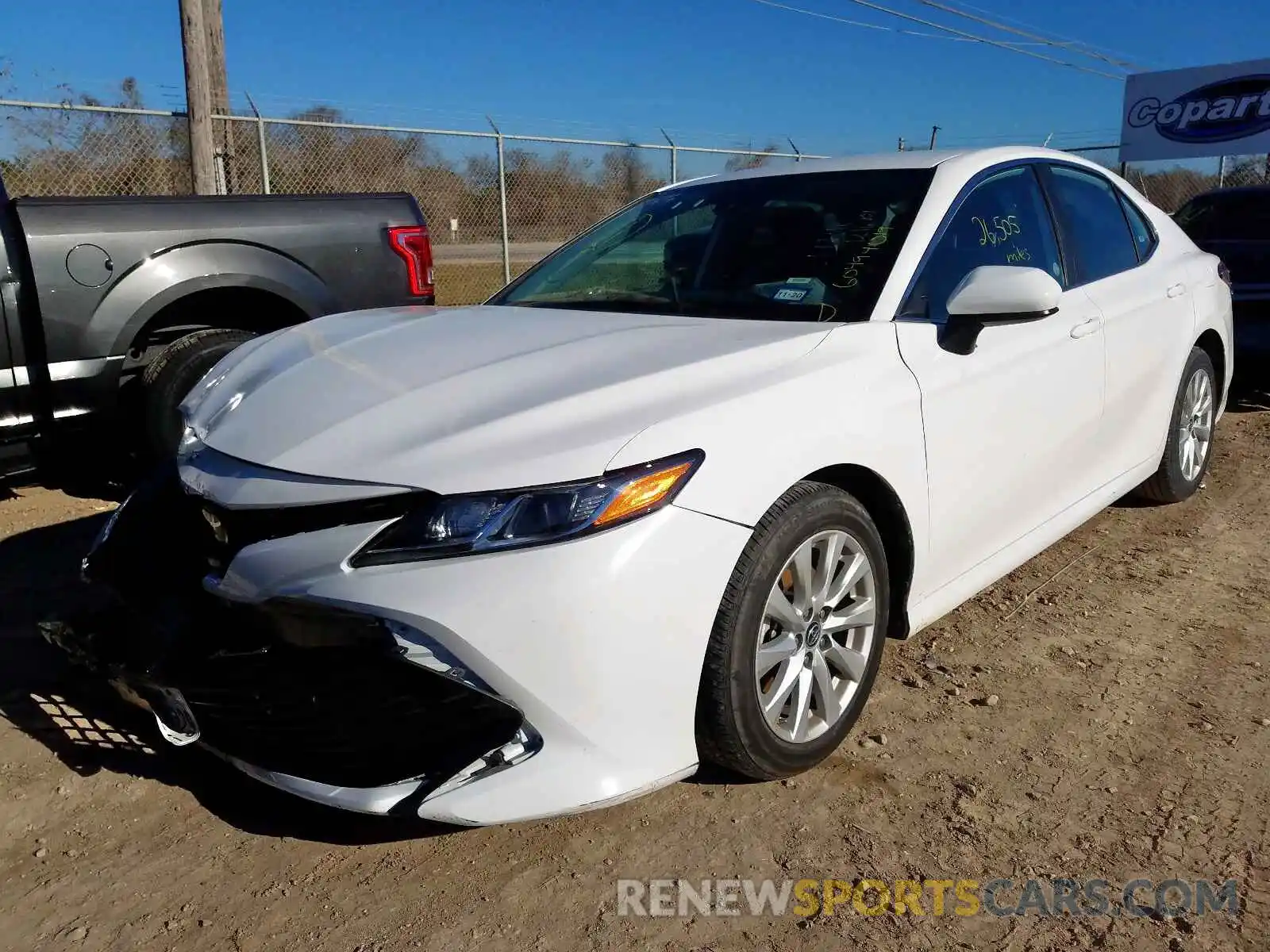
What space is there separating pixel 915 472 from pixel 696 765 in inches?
41.1

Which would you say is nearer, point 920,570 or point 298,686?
→ point 298,686

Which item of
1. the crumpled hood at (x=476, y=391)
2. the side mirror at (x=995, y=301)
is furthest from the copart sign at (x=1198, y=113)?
the crumpled hood at (x=476, y=391)

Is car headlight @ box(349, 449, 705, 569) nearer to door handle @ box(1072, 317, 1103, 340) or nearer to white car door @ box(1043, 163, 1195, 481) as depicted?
door handle @ box(1072, 317, 1103, 340)

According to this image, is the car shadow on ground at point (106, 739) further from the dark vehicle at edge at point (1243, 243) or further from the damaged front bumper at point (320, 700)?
the dark vehicle at edge at point (1243, 243)

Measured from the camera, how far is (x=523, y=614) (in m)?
2.12

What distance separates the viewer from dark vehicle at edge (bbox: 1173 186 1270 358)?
7.07m

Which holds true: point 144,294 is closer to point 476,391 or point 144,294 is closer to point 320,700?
point 476,391

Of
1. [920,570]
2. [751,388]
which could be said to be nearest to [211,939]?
[751,388]

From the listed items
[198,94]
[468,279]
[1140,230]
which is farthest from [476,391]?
[468,279]

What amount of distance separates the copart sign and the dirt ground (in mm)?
21249

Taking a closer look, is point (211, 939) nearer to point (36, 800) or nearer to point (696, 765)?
point (36, 800)

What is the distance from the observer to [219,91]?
9.54 m

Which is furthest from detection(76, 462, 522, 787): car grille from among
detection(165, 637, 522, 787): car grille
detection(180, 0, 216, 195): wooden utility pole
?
A: detection(180, 0, 216, 195): wooden utility pole

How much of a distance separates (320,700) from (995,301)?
80.9 inches
